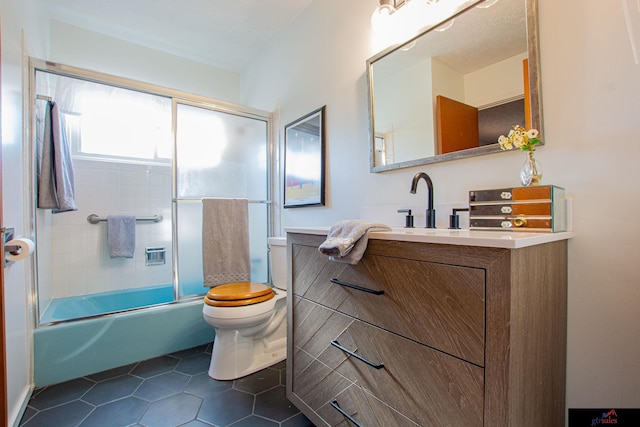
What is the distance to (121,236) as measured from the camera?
98.0 inches

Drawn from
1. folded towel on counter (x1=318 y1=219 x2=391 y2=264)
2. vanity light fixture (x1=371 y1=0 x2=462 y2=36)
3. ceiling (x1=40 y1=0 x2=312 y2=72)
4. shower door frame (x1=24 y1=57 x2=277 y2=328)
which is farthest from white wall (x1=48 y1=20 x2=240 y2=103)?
folded towel on counter (x1=318 y1=219 x2=391 y2=264)

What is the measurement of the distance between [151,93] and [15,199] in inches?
40.9

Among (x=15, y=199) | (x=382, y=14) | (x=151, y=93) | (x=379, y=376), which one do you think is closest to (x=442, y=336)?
(x=379, y=376)

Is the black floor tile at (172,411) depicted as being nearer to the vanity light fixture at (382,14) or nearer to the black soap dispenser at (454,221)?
the black soap dispenser at (454,221)

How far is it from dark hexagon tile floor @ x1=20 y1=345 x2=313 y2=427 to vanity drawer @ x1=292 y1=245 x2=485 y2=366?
0.74 m

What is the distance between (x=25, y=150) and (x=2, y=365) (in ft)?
4.03

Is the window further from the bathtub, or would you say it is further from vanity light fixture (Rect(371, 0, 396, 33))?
vanity light fixture (Rect(371, 0, 396, 33))

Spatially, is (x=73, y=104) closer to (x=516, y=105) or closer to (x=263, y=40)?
(x=263, y=40)

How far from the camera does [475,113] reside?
3.79 feet

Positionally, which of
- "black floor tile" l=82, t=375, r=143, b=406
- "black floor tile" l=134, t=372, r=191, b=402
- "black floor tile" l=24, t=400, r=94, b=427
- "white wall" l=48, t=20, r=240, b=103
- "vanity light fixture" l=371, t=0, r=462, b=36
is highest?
"white wall" l=48, t=20, r=240, b=103

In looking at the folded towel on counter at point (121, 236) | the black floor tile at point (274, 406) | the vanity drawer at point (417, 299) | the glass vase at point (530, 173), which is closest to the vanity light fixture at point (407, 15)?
the glass vase at point (530, 173)

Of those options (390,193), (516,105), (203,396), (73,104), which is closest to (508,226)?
(516,105)

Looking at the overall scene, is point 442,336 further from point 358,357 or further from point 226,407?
point 226,407

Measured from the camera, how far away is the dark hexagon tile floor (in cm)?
131
